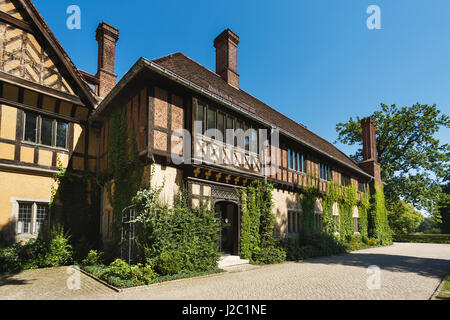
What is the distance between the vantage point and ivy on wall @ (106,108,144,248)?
31.9 ft

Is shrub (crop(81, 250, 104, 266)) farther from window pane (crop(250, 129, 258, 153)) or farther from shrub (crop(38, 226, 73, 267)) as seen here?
window pane (crop(250, 129, 258, 153))

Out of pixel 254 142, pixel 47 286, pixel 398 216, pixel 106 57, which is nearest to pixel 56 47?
pixel 106 57

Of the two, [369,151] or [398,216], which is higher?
[369,151]

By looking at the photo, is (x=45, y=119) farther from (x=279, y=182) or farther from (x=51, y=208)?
(x=279, y=182)

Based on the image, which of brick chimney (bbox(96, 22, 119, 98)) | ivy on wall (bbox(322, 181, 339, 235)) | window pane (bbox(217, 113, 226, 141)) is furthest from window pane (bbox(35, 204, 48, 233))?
ivy on wall (bbox(322, 181, 339, 235))

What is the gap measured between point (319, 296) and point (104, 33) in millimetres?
14859

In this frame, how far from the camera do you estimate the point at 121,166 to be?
10.4 meters

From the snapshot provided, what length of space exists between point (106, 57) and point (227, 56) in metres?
6.52

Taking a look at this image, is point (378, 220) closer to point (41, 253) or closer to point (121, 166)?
point (121, 166)

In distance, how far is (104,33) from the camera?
14.5 meters

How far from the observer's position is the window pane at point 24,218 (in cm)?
1034

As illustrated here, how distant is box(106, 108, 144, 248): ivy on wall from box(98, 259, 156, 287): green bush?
221cm

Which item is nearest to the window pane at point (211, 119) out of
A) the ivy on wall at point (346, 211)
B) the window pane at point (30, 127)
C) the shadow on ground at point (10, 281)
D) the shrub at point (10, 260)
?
the window pane at point (30, 127)
